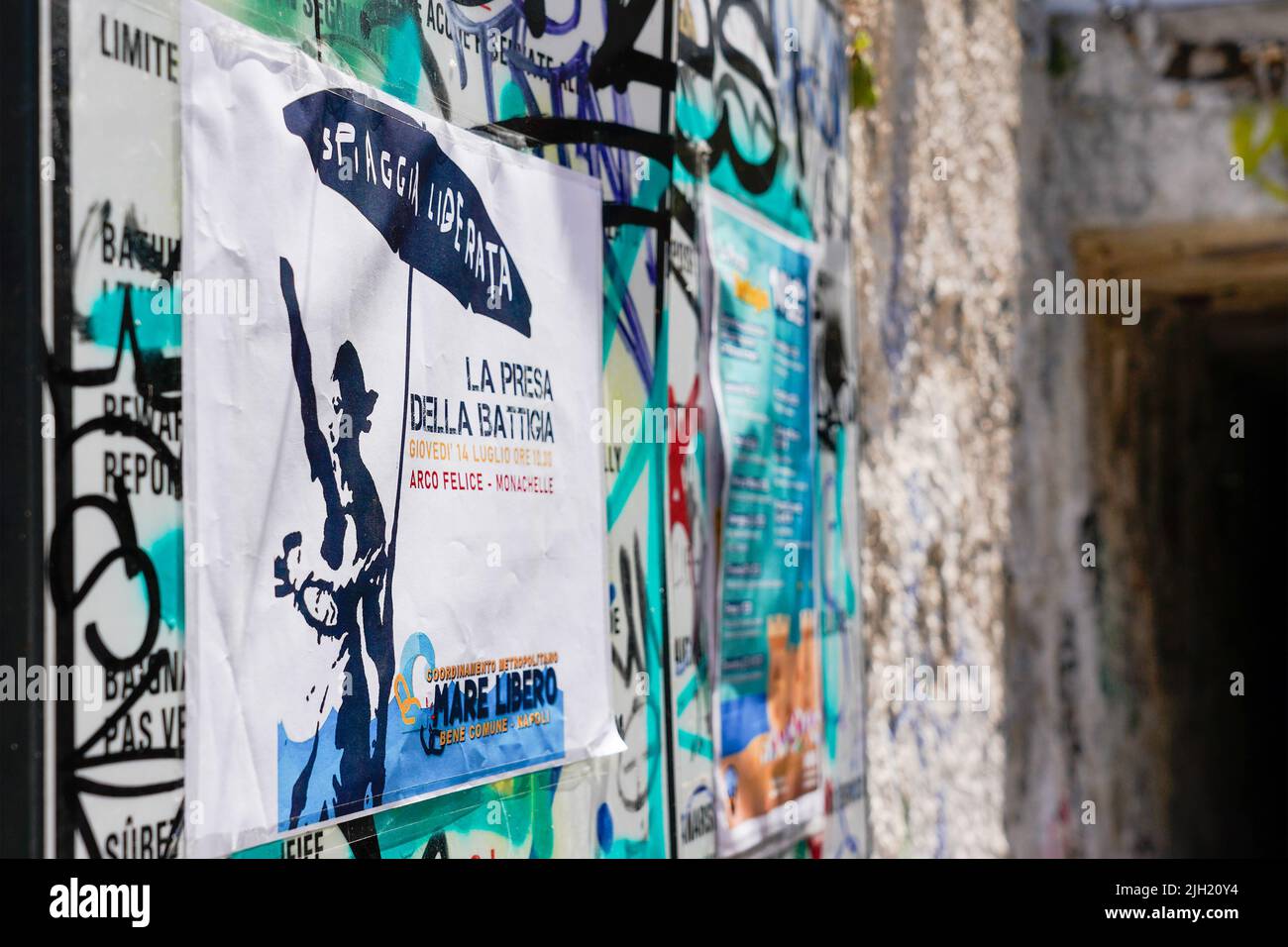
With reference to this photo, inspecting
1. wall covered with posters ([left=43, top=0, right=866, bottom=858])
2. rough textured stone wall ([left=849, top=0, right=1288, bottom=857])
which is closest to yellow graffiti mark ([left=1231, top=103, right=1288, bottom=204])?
rough textured stone wall ([left=849, top=0, right=1288, bottom=857])

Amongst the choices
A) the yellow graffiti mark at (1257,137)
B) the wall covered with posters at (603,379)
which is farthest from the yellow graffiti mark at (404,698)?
the yellow graffiti mark at (1257,137)

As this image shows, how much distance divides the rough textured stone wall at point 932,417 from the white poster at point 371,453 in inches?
61.4

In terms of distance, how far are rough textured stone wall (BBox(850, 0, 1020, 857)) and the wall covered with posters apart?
139mm

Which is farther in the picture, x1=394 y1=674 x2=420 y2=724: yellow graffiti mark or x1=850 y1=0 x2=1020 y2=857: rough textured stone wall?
x1=850 y1=0 x2=1020 y2=857: rough textured stone wall

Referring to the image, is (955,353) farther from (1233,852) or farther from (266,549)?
(1233,852)

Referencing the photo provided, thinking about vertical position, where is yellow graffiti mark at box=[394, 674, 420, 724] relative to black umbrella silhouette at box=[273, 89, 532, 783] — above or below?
below

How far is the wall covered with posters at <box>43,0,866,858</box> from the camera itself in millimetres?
1400

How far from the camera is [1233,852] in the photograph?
7.60m

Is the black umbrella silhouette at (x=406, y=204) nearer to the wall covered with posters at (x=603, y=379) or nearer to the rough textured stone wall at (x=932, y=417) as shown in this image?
the wall covered with posters at (x=603, y=379)

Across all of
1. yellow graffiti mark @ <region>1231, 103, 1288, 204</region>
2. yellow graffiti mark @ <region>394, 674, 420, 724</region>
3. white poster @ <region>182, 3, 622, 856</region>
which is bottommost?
yellow graffiti mark @ <region>394, 674, 420, 724</region>

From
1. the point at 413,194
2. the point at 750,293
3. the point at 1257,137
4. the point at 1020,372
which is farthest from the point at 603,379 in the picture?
the point at 1257,137

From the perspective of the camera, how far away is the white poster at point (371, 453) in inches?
60.9

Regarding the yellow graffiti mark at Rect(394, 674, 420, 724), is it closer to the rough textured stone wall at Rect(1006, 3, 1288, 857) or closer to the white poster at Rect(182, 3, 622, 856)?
the white poster at Rect(182, 3, 622, 856)

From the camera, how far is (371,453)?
5.85 feet
